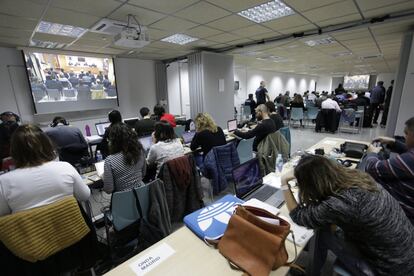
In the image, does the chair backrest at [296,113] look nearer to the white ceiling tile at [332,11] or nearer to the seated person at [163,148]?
the white ceiling tile at [332,11]

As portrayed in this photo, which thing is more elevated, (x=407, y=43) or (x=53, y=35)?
(x=53, y=35)

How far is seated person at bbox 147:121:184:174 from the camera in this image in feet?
7.84

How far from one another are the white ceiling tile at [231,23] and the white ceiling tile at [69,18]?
1942 mm

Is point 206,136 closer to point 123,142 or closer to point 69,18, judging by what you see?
point 123,142

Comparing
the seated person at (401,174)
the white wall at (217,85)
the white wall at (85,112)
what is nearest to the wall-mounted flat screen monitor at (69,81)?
the white wall at (85,112)

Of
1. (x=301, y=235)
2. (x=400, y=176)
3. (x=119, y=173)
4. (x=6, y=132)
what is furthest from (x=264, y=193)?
(x=6, y=132)

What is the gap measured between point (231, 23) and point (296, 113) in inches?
209

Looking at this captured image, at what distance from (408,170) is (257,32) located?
382cm

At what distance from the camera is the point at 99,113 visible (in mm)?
6434

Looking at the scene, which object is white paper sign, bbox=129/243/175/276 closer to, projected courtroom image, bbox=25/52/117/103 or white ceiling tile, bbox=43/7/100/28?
white ceiling tile, bbox=43/7/100/28

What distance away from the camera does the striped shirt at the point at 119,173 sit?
1.88m

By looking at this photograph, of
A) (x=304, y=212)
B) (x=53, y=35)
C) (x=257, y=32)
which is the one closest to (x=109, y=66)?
(x=53, y=35)

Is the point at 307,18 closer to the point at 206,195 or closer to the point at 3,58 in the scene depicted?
the point at 206,195

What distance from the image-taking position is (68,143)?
10.2 ft
